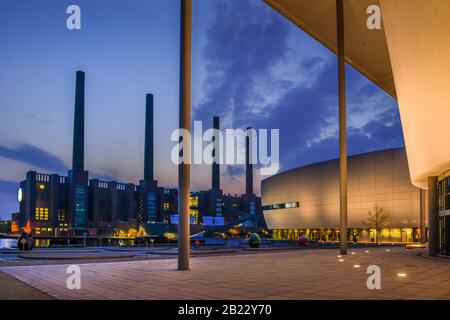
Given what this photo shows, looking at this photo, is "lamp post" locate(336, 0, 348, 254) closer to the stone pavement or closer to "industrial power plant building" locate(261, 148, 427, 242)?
the stone pavement

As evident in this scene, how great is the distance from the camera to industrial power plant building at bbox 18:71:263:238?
11744cm

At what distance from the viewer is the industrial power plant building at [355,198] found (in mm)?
63594

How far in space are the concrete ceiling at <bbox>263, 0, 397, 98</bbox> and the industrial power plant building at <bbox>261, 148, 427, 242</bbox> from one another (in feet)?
95.0

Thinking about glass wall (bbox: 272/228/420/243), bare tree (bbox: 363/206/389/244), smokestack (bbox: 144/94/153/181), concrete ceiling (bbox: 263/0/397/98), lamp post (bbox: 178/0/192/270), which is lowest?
glass wall (bbox: 272/228/420/243)

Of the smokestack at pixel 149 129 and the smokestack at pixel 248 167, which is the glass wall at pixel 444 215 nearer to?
the smokestack at pixel 149 129

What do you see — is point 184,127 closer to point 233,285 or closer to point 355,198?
point 233,285

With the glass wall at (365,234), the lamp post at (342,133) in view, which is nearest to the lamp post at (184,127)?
the lamp post at (342,133)

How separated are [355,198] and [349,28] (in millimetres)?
45975

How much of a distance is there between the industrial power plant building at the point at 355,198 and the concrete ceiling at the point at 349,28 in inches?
1140

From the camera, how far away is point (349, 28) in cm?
2783

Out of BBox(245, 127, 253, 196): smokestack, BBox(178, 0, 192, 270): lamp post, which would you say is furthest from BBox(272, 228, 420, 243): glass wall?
BBox(245, 127, 253, 196): smokestack
